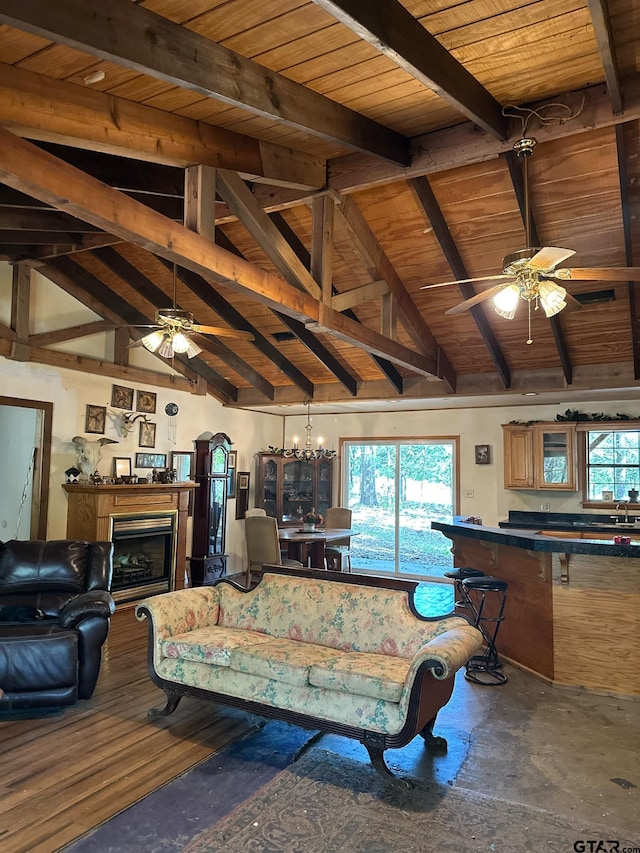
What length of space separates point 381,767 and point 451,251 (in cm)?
402

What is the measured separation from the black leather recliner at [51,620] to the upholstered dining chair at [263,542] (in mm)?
2261

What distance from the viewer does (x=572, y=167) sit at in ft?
14.3

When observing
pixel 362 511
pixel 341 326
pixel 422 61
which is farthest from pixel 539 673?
pixel 362 511

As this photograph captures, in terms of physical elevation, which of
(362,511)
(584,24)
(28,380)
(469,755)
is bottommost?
(469,755)

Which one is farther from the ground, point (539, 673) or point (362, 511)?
point (362, 511)

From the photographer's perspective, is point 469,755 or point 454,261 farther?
point 454,261

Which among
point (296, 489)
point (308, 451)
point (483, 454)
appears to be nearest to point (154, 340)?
point (308, 451)

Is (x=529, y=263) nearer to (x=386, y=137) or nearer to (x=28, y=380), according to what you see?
(x=386, y=137)

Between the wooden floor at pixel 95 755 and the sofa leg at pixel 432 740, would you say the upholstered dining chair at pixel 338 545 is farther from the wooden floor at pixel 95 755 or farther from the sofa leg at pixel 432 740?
the sofa leg at pixel 432 740

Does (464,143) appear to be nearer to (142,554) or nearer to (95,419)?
(95,419)

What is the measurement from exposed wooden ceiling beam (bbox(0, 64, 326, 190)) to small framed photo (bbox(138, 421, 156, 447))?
14.1 feet

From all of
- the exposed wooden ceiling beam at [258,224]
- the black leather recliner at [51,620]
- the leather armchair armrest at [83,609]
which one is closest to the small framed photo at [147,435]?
the black leather recliner at [51,620]

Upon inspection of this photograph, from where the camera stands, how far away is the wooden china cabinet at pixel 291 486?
909 cm

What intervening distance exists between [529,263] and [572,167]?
5.27 feet
